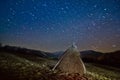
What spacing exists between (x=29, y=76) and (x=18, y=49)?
2858cm

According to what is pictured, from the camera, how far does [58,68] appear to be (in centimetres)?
1967

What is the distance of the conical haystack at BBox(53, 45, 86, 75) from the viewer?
19.3 meters

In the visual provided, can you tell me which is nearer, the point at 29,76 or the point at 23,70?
the point at 29,76

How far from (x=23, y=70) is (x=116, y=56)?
24.4m

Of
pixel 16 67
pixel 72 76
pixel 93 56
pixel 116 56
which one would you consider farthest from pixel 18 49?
pixel 72 76

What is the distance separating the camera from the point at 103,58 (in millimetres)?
38281

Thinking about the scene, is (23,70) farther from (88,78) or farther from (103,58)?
(103,58)

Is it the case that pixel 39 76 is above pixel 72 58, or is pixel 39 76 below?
below

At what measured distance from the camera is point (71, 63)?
64.1ft

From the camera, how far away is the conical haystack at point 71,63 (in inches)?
760

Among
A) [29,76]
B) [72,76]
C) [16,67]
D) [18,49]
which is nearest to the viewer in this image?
[29,76]

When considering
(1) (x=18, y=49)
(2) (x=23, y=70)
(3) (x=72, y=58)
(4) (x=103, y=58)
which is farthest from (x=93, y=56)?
(2) (x=23, y=70)

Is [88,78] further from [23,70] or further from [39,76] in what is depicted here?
[23,70]

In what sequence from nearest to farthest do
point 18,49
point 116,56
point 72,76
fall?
point 72,76 < point 116,56 < point 18,49
